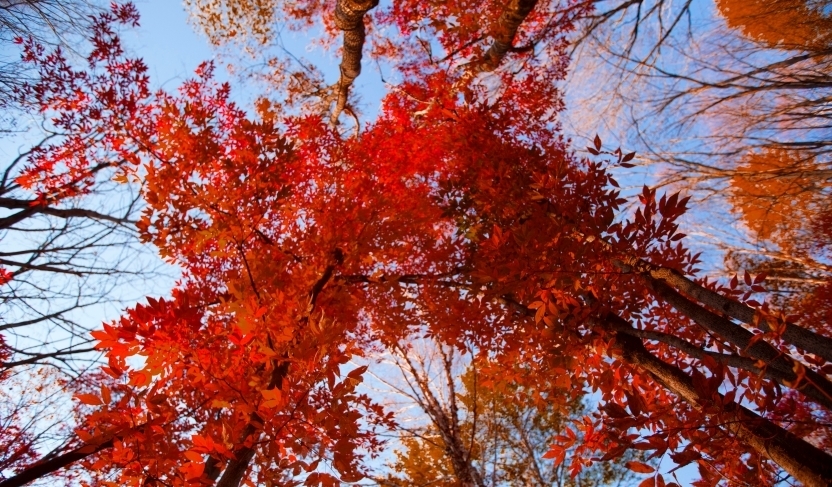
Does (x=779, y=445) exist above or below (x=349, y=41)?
below

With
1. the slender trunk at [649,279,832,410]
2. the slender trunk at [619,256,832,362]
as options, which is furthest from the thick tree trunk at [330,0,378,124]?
the slender trunk at [649,279,832,410]

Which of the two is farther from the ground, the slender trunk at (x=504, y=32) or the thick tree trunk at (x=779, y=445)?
the slender trunk at (x=504, y=32)

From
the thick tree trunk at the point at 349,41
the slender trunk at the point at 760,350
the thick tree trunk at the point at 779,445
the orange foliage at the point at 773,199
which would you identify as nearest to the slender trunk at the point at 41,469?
the thick tree trunk at the point at 779,445

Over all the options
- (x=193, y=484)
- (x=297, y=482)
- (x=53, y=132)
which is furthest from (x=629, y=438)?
(x=53, y=132)

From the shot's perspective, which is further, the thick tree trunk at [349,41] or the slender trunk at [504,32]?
the thick tree trunk at [349,41]

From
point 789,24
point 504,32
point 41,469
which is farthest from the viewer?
point 504,32

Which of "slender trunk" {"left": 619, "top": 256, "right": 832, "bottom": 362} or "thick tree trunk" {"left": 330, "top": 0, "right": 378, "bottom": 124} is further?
"thick tree trunk" {"left": 330, "top": 0, "right": 378, "bottom": 124}

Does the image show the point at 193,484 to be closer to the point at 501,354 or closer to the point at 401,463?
the point at 501,354

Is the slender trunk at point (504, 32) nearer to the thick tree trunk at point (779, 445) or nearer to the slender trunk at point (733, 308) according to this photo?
the slender trunk at point (733, 308)

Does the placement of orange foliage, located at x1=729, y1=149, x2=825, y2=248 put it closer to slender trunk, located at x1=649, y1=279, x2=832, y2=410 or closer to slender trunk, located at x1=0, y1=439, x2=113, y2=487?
slender trunk, located at x1=649, y1=279, x2=832, y2=410

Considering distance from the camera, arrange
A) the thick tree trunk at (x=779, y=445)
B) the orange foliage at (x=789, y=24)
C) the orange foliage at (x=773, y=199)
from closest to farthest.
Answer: the thick tree trunk at (x=779, y=445) → the orange foliage at (x=789, y=24) → the orange foliage at (x=773, y=199)

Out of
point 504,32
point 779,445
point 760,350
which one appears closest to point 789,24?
point 504,32

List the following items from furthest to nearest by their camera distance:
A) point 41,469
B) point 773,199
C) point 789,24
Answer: point 773,199
point 789,24
point 41,469

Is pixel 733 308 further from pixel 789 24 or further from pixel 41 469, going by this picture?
pixel 789 24
